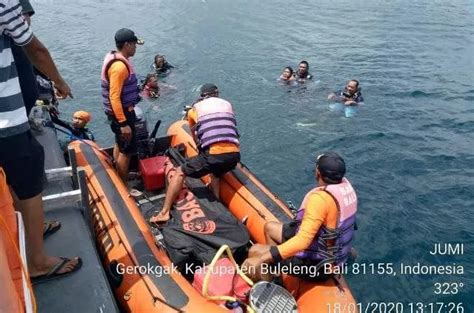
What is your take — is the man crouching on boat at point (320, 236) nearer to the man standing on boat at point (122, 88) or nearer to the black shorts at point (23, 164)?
the black shorts at point (23, 164)

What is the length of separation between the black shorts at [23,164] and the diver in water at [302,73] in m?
9.32

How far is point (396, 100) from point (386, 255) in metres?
5.89

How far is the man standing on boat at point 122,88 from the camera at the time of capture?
4.91 metres

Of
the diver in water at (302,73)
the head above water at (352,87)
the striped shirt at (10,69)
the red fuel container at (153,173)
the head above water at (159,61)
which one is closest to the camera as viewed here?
the striped shirt at (10,69)

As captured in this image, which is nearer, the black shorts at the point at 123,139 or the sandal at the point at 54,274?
the sandal at the point at 54,274

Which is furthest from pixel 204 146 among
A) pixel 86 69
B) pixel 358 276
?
pixel 86 69

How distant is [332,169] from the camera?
3.56 metres

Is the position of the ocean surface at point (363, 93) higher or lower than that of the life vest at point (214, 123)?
lower

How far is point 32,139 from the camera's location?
7.80ft

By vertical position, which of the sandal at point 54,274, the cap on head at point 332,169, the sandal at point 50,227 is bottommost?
the sandal at point 54,274

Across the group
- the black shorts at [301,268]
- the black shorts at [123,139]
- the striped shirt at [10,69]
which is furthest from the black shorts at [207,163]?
the striped shirt at [10,69]

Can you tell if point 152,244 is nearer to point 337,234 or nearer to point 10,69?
point 337,234

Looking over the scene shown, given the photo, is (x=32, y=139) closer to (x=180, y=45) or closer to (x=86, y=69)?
(x=86, y=69)

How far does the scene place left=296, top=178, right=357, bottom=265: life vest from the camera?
354cm
